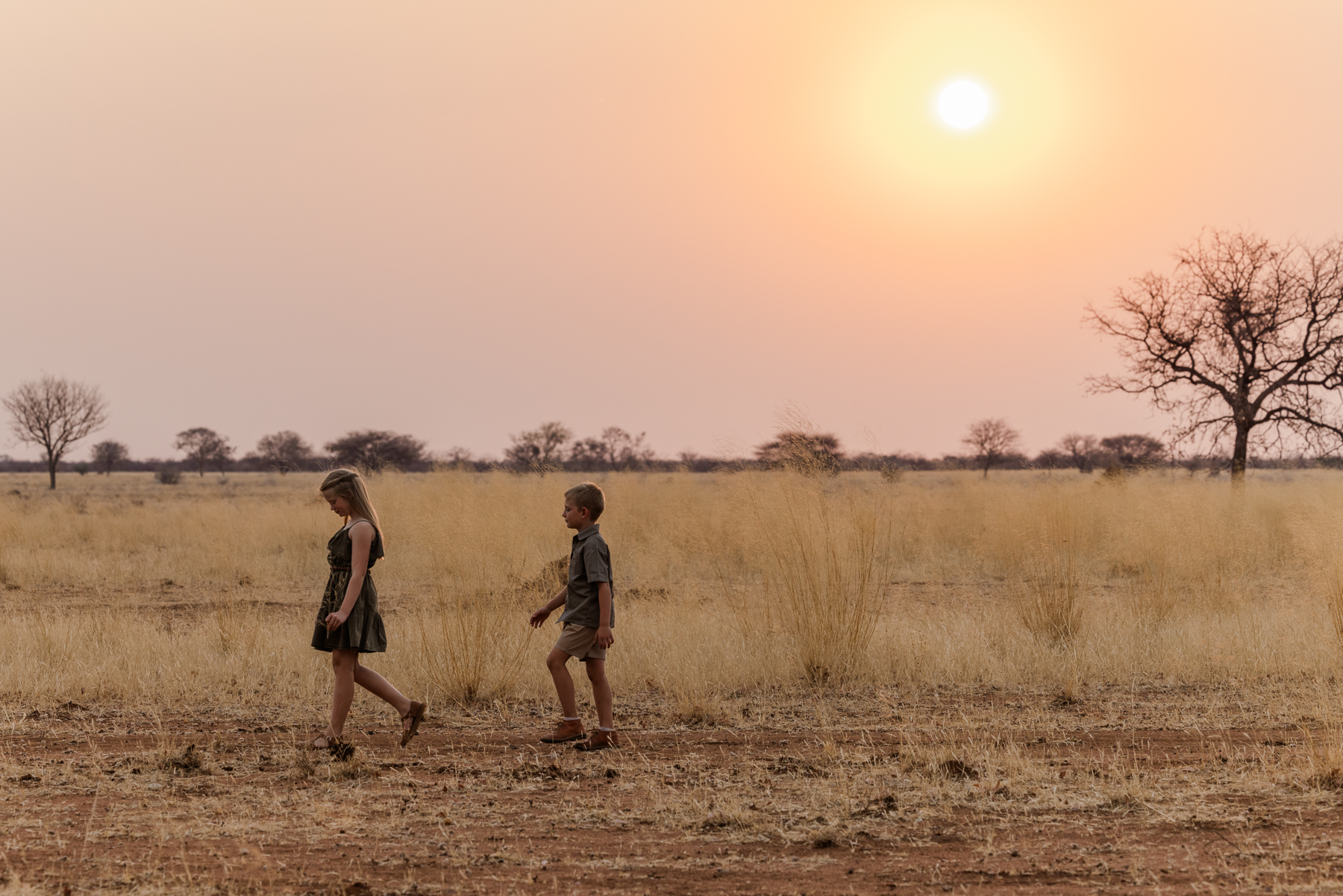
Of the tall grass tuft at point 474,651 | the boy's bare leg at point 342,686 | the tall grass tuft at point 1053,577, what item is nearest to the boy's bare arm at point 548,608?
the boy's bare leg at point 342,686

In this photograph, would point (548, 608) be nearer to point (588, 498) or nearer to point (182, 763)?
point (588, 498)

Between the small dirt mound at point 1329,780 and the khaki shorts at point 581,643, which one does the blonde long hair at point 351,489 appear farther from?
the small dirt mound at point 1329,780

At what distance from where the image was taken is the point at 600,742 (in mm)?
5664

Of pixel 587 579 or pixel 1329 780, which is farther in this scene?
pixel 587 579

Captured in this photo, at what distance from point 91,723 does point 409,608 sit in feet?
16.6

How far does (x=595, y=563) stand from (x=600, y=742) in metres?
1.02

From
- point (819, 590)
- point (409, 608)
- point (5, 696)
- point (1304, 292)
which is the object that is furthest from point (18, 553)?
point (1304, 292)

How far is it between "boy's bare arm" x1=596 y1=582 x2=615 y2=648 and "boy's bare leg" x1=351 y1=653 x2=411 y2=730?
1164 mm

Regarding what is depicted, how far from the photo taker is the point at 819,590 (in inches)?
309

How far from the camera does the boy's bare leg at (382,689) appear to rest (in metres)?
5.63

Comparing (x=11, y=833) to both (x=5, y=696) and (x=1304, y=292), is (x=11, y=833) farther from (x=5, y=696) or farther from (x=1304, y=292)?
(x=1304, y=292)

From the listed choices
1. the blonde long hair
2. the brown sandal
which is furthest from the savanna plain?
the blonde long hair

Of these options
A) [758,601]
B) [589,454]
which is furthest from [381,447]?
[758,601]

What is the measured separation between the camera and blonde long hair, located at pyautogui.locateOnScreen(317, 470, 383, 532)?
5.58 metres
